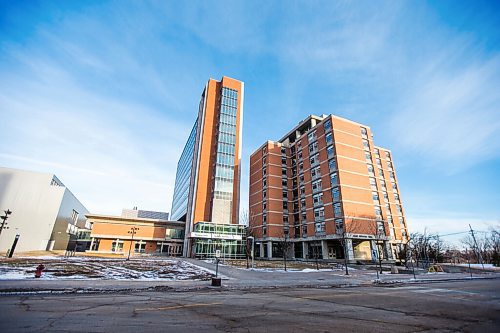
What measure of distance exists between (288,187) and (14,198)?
62.6 meters

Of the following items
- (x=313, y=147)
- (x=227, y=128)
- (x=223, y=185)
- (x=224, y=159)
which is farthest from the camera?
(x=227, y=128)

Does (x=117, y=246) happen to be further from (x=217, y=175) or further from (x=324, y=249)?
(x=324, y=249)

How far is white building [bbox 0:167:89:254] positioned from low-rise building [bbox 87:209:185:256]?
9446mm

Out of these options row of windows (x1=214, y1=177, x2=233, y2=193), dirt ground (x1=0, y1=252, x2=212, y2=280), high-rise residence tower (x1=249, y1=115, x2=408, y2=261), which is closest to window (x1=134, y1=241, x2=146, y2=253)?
row of windows (x1=214, y1=177, x2=233, y2=193)

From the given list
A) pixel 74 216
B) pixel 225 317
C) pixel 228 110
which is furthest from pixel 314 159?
pixel 74 216

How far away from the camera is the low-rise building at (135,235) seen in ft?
209

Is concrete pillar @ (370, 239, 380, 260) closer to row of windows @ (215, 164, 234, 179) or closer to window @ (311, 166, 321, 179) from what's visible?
window @ (311, 166, 321, 179)

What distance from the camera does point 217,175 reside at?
64750mm

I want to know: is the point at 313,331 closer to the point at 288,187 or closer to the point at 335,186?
the point at 335,186

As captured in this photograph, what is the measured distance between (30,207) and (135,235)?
24.1 meters

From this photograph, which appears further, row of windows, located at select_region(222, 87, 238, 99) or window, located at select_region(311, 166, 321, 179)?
row of windows, located at select_region(222, 87, 238, 99)

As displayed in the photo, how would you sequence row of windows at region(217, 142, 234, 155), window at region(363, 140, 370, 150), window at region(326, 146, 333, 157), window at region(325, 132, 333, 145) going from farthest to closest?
1. row of windows at region(217, 142, 234, 155)
2. window at region(363, 140, 370, 150)
3. window at region(325, 132, 333, 145)
4. window at region(326, 146, 333, 157)

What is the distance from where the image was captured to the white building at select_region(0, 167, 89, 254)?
159ft

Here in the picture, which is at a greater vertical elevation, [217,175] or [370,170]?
[217,175]
